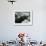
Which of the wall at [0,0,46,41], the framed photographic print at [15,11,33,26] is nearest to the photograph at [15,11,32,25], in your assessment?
the framed photographic print at [15,11,33,26]

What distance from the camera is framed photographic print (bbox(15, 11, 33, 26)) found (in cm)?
562

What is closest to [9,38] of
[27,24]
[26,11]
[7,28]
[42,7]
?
[7,28]

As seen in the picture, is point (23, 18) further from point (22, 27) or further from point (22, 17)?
point (22, 27)

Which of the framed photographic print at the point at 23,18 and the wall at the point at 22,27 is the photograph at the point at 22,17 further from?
the wall at the point at 22,27

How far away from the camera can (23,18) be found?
565 centimetres

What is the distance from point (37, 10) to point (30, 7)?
1.03ft

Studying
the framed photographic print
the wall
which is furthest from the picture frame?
the wall

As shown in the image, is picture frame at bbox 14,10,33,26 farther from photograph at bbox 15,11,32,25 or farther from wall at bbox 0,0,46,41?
wall at bbox 0,0,46,41

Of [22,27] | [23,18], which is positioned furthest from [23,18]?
[22,27]

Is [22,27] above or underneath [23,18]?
underneath

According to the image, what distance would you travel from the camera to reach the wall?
18.3 ft

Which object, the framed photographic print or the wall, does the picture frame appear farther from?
the wall

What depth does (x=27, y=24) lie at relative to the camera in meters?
5.61

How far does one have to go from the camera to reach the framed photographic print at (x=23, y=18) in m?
5.62
